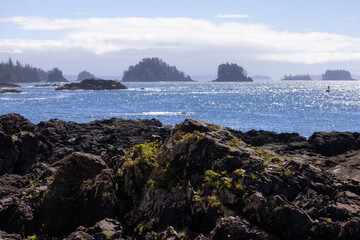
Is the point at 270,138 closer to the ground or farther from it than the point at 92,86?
closer to the ground

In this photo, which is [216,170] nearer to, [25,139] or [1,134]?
[1,134]

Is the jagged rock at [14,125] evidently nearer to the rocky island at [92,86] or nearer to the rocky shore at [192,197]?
the rocky shore at [192,197]

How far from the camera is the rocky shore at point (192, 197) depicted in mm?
6738

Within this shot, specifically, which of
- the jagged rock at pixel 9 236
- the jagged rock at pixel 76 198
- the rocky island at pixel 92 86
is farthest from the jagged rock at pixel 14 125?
the rocky island at pixel 92 86

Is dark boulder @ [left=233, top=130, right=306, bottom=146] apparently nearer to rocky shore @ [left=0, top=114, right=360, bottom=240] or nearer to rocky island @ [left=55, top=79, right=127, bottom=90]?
rocky shore @ [left=0, top=114, right=360, bottom=240]

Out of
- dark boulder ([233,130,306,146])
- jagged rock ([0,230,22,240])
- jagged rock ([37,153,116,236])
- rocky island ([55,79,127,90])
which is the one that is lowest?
dark boulder ([233,130,306,146])

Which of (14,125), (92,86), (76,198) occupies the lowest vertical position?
(76,198)

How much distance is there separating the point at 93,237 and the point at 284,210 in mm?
3923

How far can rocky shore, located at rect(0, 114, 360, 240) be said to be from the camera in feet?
22.1

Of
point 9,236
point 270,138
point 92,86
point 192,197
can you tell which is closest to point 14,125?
point 9,236

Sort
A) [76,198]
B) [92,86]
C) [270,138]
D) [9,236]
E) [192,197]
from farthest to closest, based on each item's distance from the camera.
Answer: [92,86] < [270,138] < [76,198] < [9,236] < [192,197]

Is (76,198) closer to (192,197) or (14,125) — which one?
(192,197)

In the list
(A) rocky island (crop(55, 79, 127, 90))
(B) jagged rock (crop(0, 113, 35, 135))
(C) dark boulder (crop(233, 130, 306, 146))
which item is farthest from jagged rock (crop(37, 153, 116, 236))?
(A) rocky island (crop(55, 79, 127, 90))

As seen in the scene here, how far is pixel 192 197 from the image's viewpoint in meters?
7.86
